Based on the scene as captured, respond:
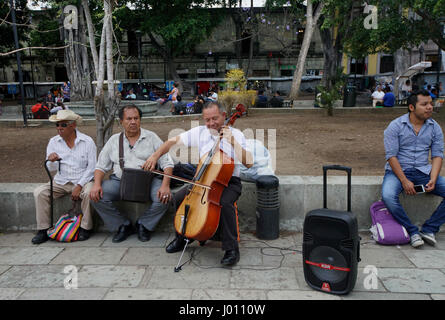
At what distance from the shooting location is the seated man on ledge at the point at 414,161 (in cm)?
389

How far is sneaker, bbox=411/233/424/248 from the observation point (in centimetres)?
373

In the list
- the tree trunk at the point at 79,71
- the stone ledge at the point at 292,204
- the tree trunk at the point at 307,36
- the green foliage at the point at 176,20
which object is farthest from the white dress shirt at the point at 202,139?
the green foliage at the point at 176,20

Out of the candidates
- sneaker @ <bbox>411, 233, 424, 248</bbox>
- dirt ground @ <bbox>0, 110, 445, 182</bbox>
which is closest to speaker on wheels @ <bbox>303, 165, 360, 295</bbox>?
sneaker @ <bbox>411, 233, 424, 248</bbox>

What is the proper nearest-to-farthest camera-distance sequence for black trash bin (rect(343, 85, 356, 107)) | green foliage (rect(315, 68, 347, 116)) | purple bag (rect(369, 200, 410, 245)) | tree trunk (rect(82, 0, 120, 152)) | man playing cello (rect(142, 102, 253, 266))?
man playing cello (rect(142, 102, 253, 266)) → purple bag (rect(369, 200, 410, 245)) → tree trunk (rect(82, 0, 120, 152)) → green foliage (rect(315, 68, 347, 116)) → black trash bin (rect(343, 85, 356, 107))

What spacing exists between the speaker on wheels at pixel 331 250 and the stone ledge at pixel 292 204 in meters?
1.32

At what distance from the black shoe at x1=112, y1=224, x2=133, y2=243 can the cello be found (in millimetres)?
999

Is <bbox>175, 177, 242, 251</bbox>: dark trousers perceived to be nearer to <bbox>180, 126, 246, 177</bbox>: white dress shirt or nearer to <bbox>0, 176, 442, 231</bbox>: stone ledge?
<bbox>180, 126, 246, 177</bbox>: white dress shirt

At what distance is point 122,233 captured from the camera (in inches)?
163

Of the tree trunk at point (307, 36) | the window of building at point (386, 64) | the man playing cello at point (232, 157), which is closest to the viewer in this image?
the man playing cello at point (232, 157)

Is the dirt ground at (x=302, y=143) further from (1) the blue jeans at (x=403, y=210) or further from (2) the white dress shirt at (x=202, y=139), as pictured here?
(2) the white dress shirt at (x=202, y=139)

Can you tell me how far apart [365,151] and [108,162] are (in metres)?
5.65

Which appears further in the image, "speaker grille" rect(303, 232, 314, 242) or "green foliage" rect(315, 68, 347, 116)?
"green foliage" rect(315, 68, 347, 116)

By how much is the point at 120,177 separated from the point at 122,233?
60 cm

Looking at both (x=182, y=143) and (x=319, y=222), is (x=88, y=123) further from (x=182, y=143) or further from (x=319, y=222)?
(x=319, y=222)
